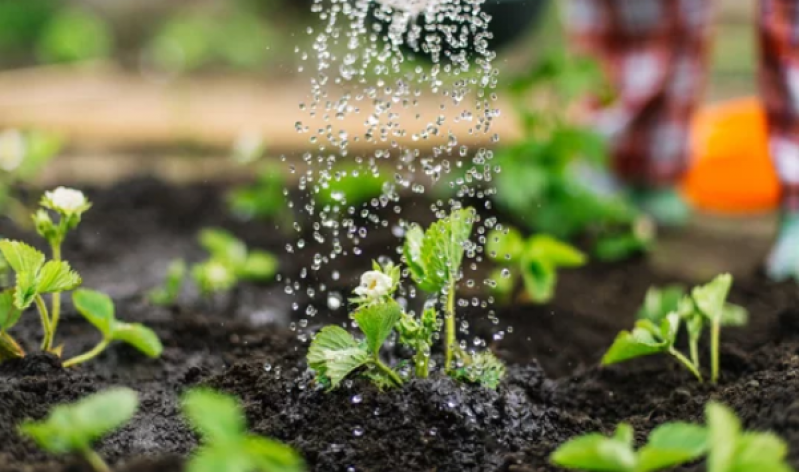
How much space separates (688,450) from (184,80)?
335 centimetres

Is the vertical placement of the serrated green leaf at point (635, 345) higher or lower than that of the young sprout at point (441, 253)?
lower

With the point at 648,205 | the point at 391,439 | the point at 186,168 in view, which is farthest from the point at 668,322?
the point at 186,168

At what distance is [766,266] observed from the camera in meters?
1.99

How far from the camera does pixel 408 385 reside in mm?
1206

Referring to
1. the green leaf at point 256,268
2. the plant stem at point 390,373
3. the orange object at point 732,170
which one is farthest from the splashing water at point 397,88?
the orange object at point 732,170

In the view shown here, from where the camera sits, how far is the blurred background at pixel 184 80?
9.20ft

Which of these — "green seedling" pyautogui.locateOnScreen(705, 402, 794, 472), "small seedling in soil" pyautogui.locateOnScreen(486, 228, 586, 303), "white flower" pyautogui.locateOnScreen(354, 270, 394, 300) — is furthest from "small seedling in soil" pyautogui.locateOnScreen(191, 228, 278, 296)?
"green seedling" pyautogui.locateOnScreen(705, 402, 794, 472)

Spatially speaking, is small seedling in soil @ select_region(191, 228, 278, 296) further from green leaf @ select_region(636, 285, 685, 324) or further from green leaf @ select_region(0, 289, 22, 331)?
green leaf @ select_region(636, 285, 685, 324)

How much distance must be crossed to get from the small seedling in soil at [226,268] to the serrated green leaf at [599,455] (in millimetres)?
1025

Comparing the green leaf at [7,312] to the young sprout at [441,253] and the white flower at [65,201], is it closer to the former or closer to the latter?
the white flower at [65,201]

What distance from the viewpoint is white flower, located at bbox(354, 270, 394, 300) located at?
115 centimetres

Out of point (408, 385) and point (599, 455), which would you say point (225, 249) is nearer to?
point (408, 385)

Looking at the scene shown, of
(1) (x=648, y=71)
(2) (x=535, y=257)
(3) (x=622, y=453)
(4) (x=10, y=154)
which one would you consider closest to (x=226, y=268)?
(4) (x=10, y=154)

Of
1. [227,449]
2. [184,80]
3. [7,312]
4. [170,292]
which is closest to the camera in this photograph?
[227,449]
